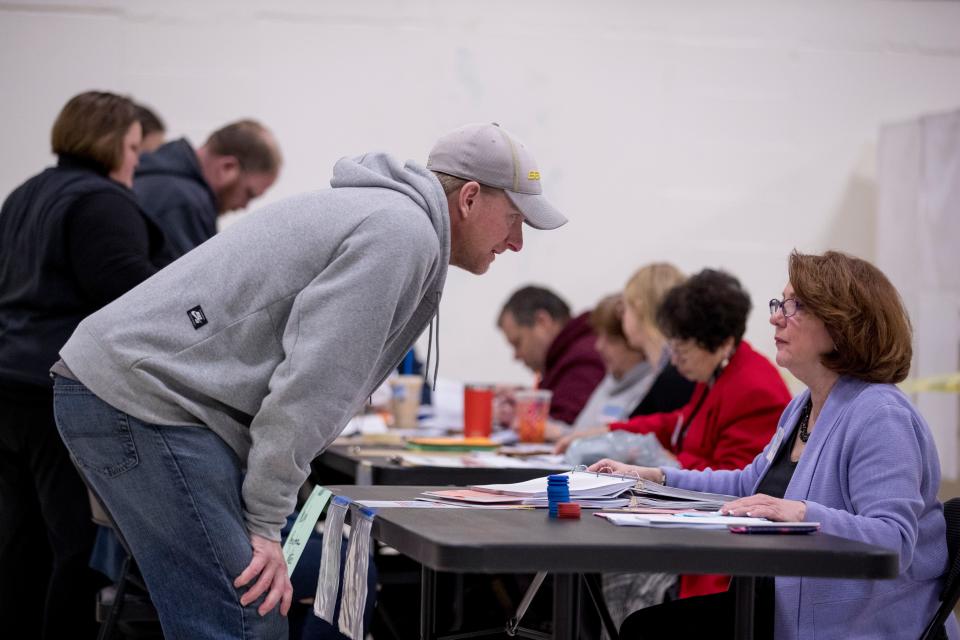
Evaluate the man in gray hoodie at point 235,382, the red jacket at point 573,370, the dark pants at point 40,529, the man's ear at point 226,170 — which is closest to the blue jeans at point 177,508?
the man in gray hoodie at point 235,382

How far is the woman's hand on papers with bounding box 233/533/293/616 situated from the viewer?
150 centimetres

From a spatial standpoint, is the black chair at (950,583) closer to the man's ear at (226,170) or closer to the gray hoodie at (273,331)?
the gray hoodie at (273,331)

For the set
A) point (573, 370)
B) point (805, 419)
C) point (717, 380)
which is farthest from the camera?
point (573, 370)

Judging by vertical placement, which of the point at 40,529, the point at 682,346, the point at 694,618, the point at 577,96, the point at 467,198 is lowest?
the point at 40,529

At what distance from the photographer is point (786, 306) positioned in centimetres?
186

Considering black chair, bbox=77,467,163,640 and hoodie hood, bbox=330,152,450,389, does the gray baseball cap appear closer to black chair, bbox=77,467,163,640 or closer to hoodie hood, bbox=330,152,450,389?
hoodie hood, bbox=330,152,450,389

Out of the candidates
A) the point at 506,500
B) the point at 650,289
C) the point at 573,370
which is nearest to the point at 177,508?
the point at 506,500

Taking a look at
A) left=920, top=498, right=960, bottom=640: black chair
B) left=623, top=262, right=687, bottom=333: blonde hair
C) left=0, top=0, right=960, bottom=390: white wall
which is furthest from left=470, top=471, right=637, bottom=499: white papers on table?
left=0, top=0, right=960, bottom=390: white wall

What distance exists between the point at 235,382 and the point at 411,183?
362mm

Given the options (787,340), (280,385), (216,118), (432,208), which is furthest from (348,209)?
(216,118)

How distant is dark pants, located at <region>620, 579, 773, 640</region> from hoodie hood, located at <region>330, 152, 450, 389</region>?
589 millimetres

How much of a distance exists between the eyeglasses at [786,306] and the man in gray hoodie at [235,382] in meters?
0.65

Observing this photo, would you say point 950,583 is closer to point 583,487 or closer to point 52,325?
point 583,487

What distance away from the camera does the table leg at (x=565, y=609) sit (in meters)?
1.40
